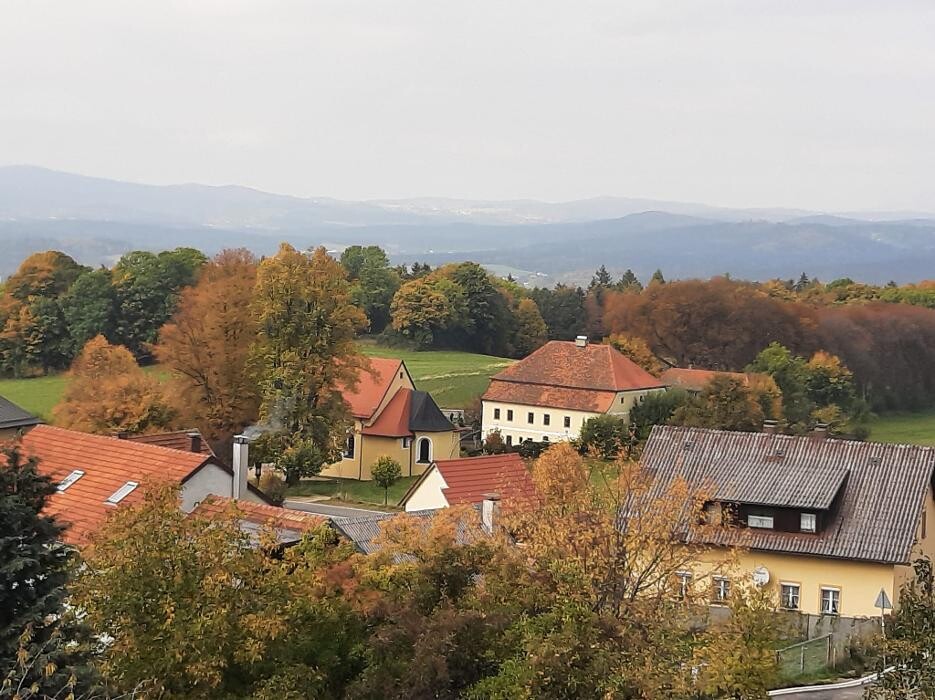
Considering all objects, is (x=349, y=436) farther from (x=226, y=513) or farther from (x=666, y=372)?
(x=226, y=513)

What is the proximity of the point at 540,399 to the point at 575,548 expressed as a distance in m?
54.6

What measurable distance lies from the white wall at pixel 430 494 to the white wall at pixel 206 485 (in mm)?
7457

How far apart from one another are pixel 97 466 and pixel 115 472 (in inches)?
35.3

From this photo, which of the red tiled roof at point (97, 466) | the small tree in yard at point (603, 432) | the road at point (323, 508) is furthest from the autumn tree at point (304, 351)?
the red tiled roof at point (97, 466)

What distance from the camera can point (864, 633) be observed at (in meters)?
31.5

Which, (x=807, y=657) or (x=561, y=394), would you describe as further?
(x=561, y=394)

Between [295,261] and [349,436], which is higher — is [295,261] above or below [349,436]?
above

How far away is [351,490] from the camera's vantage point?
60594 mm

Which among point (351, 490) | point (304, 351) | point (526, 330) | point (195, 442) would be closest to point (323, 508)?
point (351, 490)

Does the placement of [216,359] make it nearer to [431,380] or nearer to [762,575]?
[762,575]

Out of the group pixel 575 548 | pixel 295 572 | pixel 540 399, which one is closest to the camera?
pixel 295 572

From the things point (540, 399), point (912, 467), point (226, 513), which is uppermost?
point (226, 513)

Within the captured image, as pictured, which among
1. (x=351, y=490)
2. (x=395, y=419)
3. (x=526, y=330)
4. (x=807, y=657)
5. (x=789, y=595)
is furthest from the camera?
(x=526, y=330)

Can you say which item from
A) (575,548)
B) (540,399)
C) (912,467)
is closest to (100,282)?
(540,399)
